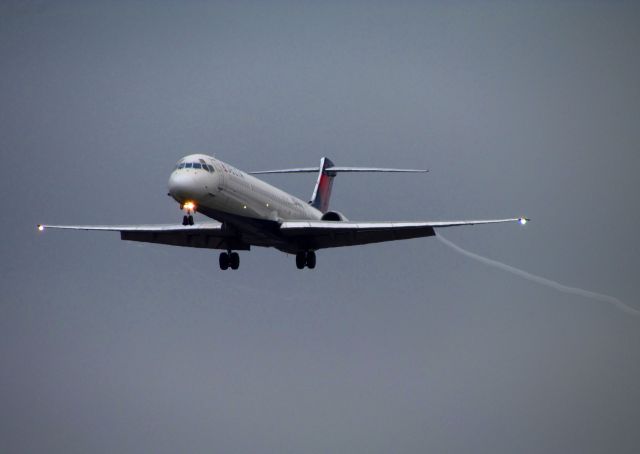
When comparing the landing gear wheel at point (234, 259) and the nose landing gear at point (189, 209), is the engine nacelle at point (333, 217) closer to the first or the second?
the landing gear wheel at point (234, 259)

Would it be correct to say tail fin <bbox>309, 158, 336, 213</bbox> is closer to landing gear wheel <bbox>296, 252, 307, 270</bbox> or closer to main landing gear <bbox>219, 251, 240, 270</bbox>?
landing gear wheel <bbox>296, 252, 307, 270</bbox>

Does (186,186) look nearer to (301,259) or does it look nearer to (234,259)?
(234,259)

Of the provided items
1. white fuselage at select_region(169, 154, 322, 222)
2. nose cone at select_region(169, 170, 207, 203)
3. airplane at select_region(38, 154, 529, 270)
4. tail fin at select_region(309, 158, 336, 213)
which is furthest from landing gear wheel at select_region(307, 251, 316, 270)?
nose cone at select_region(169, 170, 207, 203)

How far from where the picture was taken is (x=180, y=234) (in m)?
60.7

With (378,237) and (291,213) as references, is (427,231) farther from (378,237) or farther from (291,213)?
(291,213)

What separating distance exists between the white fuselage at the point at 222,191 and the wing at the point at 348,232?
43.2 inches

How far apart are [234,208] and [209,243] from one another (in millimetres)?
7447

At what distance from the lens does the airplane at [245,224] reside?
52.1 metres

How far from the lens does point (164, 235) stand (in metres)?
61.0

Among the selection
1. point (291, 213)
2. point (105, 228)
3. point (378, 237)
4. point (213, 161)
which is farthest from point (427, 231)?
point (105, 228)

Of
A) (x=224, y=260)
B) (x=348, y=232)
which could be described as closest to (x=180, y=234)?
(x=224, y=260)

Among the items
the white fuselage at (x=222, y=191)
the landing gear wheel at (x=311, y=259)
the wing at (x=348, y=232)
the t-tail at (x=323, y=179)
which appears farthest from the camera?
the t-tail at (x=323, y=179)

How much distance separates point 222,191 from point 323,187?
17.7 m

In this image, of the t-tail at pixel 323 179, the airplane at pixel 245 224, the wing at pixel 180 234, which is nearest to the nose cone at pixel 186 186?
the airplane at pixel 245 224
